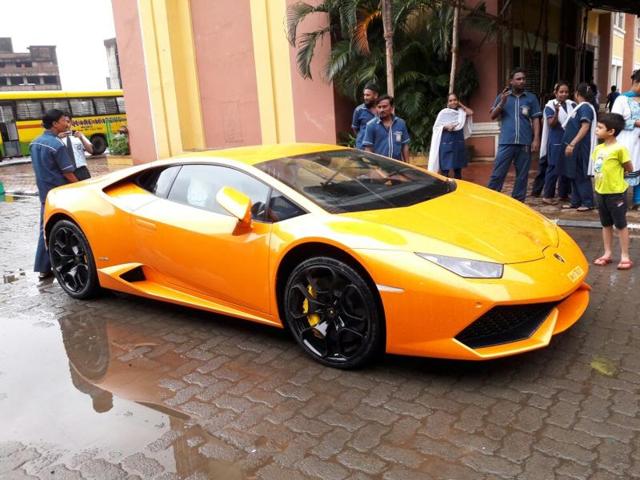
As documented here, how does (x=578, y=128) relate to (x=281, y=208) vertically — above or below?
above

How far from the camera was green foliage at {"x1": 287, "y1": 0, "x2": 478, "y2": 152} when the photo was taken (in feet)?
35.6

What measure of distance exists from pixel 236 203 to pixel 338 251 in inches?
Answer: 29.2

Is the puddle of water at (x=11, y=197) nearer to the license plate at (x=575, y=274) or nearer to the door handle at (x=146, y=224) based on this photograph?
the door handle at (x=146, y=224)

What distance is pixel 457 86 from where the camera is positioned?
11117mm

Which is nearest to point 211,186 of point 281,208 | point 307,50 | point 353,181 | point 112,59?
point 281,208

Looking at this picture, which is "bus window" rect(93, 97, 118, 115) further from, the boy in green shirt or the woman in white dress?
the boy in green shirt

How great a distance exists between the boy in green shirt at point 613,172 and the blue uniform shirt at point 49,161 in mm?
4956

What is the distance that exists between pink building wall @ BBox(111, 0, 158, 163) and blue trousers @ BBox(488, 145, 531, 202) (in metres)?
10.9

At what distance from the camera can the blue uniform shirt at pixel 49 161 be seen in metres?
5.70

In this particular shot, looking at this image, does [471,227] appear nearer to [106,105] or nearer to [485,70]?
[485,70]

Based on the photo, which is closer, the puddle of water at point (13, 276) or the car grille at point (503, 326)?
the car grille at point (503, 326)

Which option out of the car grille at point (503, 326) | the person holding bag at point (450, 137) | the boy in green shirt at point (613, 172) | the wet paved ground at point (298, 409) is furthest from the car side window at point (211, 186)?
the person holding bag at point (450, 137)

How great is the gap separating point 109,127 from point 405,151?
22298 millimetres

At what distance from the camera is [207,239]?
392cm
